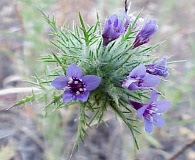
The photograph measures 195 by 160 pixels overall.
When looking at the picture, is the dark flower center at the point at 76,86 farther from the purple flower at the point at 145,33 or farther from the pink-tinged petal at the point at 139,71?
the purple flower at the point at 145,33

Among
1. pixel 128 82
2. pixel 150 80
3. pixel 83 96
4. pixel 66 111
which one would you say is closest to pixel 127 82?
pixel 128 82

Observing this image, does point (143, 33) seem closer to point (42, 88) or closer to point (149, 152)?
point (42, 88)

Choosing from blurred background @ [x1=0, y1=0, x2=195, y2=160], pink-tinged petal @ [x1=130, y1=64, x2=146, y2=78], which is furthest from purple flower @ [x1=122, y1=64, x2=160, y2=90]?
blurred background @ [x1=0, y1=0, x2=195, y2=160]

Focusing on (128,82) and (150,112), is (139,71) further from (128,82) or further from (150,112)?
(150,112)

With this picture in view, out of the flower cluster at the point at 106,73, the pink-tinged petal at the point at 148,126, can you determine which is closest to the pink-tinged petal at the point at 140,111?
the flower cluster at the point at 106,73

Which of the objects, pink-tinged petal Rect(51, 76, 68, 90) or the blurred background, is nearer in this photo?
pink-tinged petal Rect(51, 76, 68, 90)

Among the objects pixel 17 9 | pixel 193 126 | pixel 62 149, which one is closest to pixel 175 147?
pixel 193 126

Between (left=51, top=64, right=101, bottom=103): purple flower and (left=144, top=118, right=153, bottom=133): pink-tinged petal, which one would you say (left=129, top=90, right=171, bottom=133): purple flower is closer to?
(left=144, top=118, right=153, bottom=133): pink-tinged petal
